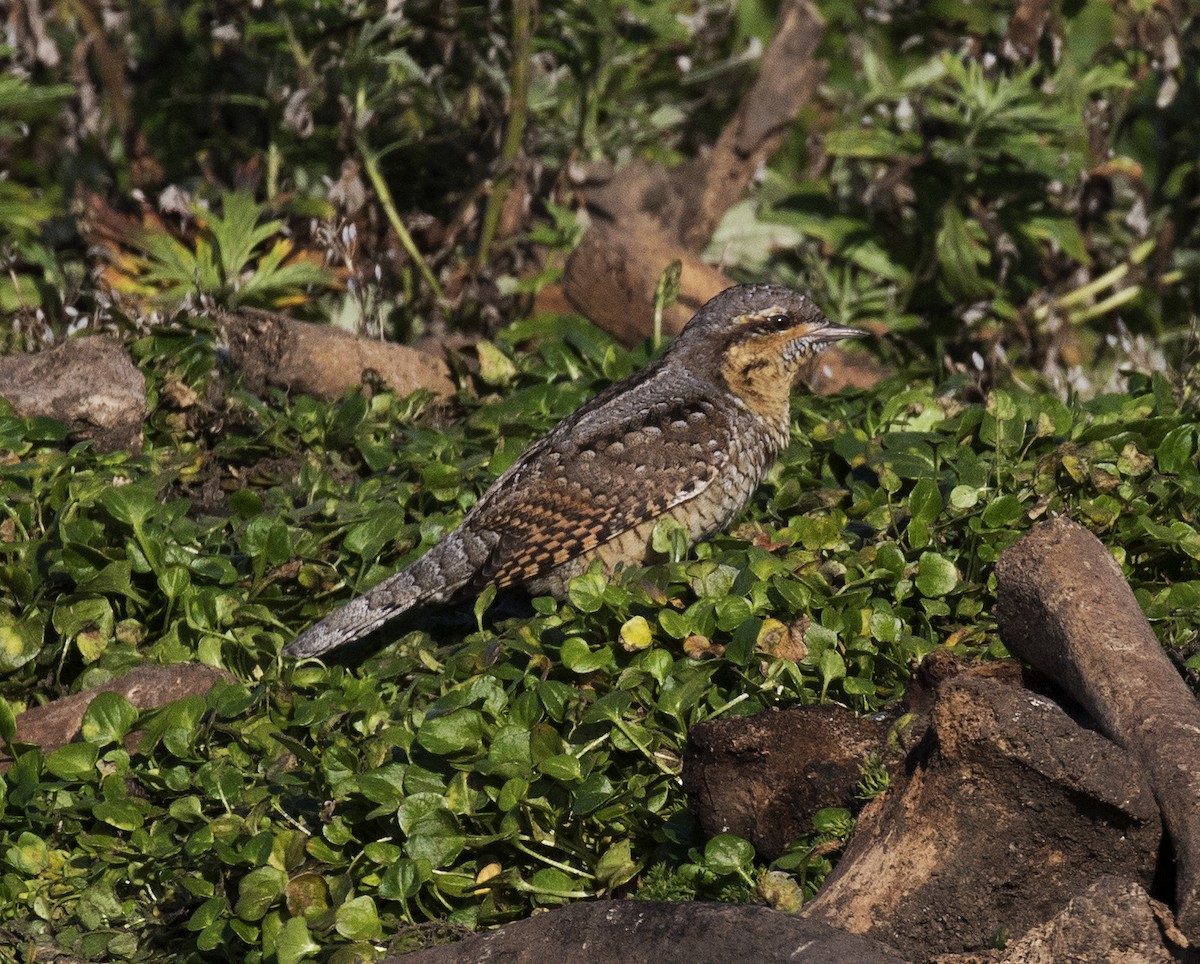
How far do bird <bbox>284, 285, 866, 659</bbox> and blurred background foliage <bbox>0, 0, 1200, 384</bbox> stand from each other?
1616 millimetres

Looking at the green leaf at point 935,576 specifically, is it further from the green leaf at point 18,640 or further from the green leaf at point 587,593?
the green leaf at point 18,640

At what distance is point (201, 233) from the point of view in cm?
736

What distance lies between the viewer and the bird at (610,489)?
488 centimetres

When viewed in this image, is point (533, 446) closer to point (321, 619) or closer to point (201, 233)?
point (321, 619)

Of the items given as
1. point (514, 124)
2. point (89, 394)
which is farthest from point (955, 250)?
point (89, 394)

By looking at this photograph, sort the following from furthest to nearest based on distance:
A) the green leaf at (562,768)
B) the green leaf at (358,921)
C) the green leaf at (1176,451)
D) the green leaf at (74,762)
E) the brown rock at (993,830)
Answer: the green leaf at (1176,451) < the green leaf at (74,762) < the green leaf at (562,768) < the green leaf at (358,921) < the brown rock at (993,830)

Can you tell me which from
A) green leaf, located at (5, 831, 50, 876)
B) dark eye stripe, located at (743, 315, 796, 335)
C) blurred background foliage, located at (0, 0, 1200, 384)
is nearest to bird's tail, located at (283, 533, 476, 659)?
green leaf, located at (5, 831, 50, 876)

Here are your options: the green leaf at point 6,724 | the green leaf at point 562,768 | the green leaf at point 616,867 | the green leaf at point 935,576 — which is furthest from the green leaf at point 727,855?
the green leaf at point 6,724

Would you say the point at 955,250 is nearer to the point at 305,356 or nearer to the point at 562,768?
the point at 305,356

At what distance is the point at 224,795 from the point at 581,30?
14.8ft

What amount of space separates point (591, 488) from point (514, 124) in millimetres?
2951

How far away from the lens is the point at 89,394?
231 inches

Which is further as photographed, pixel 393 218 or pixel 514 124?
pixel 393 218

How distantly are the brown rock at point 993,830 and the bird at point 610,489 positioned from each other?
2.00 meters
